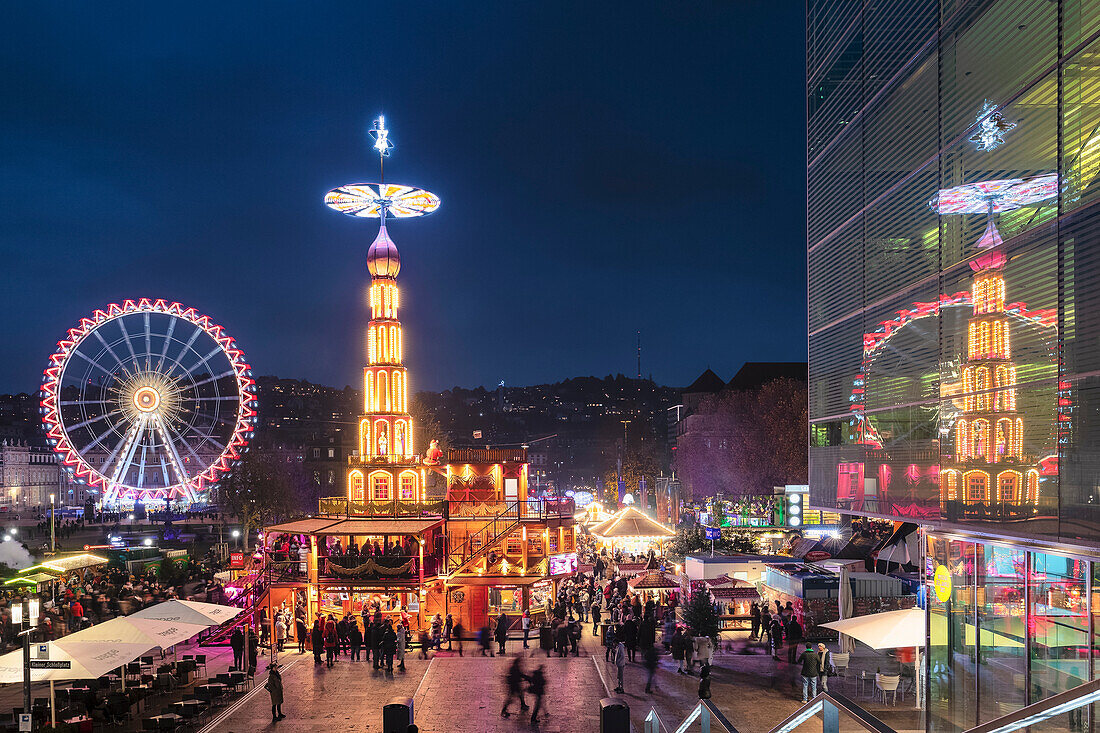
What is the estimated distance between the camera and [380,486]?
131 ft

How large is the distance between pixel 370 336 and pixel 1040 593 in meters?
33.4

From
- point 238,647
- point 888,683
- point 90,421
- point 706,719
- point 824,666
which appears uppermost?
point 90,421

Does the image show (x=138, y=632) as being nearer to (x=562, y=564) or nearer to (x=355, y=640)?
(x=355, y=640)

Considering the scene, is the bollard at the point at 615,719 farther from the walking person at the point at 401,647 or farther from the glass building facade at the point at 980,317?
the walking person at the point at 401,647

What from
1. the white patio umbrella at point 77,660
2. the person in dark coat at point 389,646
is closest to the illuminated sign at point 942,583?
the white patio umbrella at point 77,660

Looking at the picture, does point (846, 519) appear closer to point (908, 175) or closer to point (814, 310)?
point (814, 310)

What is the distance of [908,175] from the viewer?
15.5 meters

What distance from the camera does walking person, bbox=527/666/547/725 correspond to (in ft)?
61.2

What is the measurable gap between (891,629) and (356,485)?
1060 inches

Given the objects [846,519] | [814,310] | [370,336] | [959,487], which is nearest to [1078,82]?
[959,487]

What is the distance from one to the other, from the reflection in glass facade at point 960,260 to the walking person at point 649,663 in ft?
19.3

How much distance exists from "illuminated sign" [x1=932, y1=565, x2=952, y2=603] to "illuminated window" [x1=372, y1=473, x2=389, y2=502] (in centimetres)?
2965

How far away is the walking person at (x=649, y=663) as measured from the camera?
826 inches

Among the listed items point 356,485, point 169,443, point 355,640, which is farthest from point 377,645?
point 169,443
